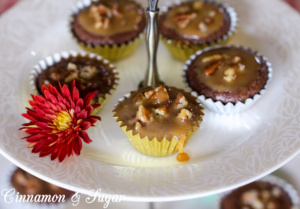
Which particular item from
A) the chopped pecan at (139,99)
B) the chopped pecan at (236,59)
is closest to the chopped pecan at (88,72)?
the chopped pecan at (139,99)

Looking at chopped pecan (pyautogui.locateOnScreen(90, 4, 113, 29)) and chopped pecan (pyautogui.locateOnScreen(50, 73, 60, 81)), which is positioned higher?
chopped pecan (pyautogui.locateOnScreen(90, 4, 113, 29))

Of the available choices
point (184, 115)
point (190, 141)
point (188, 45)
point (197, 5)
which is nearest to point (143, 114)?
point (184, 115)

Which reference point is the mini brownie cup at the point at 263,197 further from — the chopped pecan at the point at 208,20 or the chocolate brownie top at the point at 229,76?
the chopped pecan at the point at 208,20

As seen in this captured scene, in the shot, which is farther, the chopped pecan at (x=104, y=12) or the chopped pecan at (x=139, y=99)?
the chopped pecan at (x=104, y=12)

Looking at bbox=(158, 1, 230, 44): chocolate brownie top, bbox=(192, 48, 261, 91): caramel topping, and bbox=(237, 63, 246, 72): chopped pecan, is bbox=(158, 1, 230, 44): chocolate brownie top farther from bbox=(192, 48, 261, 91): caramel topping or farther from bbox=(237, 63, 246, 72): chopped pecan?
bbox=(237, 63, 246, 72): chopped pecan

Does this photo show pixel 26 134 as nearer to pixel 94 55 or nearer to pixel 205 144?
pixel 94 55

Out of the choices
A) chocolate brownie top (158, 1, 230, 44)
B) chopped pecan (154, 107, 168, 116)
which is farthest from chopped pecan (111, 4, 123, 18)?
chopped pecan (154, 107, 168, 116)

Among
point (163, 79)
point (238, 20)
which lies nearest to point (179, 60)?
point (163, 79)
